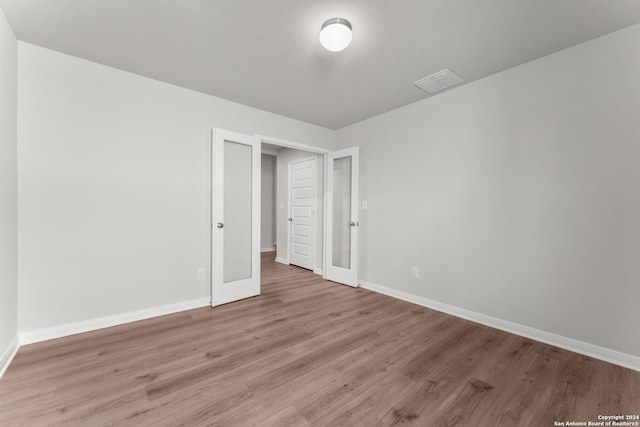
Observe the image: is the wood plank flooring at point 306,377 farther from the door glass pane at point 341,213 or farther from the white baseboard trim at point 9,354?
the door glass pane at point 341,213

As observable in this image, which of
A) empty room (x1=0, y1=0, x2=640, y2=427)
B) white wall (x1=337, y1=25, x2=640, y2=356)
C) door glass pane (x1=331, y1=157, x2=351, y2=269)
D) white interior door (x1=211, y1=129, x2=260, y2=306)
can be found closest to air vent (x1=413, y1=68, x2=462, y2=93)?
empty room (x1=0, y1=0, x2=640, y2=427)

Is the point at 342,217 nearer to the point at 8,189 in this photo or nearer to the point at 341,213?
the point at 341,213

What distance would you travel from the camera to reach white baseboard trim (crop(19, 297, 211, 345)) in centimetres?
228

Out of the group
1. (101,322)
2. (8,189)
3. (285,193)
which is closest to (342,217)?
(285,193)

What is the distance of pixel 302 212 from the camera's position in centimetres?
540

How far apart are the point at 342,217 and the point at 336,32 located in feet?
9.49

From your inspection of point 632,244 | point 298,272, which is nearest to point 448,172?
point 632,244

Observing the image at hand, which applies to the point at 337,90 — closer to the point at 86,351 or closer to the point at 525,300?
the point at 525,300

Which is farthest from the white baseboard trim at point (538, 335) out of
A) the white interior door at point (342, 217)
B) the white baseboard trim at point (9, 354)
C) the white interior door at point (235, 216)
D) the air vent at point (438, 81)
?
the white baseboard trim at point (9, 354)

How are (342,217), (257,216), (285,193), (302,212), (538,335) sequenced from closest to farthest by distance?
1. (538,335)
2. (257,216)
3. (342,217)
4. (302,212)
5. (285,193)

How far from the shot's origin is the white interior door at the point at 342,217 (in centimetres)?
411

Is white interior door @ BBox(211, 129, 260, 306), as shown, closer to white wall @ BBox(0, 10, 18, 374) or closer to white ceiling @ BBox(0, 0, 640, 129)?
white ceiling @ BBox(0, 0, 640, 129)

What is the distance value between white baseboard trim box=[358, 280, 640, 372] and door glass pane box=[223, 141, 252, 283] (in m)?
2.25

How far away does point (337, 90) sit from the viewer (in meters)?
3.08
